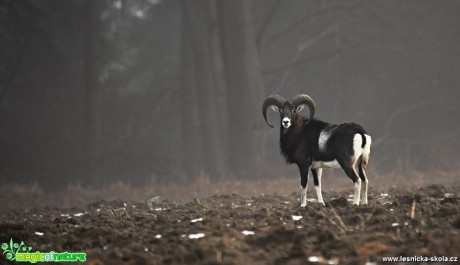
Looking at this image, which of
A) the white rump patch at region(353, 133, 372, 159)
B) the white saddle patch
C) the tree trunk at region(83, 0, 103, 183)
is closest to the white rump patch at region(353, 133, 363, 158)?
the white rump patch at region(353, 133, 372, 159)

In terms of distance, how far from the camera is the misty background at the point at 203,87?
119ft

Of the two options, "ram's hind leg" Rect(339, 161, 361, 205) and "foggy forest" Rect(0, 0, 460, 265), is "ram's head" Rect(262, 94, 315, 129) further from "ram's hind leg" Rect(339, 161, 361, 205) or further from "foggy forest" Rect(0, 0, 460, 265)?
"foggy forest" Rect(0, 0, 460, 265)

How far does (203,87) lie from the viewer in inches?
1394

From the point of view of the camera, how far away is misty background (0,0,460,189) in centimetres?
3641

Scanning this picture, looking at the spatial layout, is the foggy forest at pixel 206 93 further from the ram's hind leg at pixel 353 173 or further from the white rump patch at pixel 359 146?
the white rump patch at pixel 359 146

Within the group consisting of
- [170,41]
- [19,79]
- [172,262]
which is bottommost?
[172,262]

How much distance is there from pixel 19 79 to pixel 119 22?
32.3ft

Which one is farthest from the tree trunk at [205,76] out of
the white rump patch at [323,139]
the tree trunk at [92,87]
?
the white rump patch at [323,139]

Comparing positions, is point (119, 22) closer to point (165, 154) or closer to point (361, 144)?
point (165, 154)

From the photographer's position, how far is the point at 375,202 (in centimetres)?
1246

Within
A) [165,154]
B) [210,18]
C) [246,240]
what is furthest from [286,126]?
[165,154]

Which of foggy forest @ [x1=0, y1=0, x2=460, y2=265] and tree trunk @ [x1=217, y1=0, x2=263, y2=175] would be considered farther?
tree trunk @ [x1=217, y1=0, x2=263, y2=175]

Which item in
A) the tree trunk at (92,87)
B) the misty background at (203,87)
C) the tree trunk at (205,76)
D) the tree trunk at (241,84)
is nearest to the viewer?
the tree trunk at (241,84)

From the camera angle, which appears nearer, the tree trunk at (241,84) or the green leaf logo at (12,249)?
the green leaf logo at (12,249)
